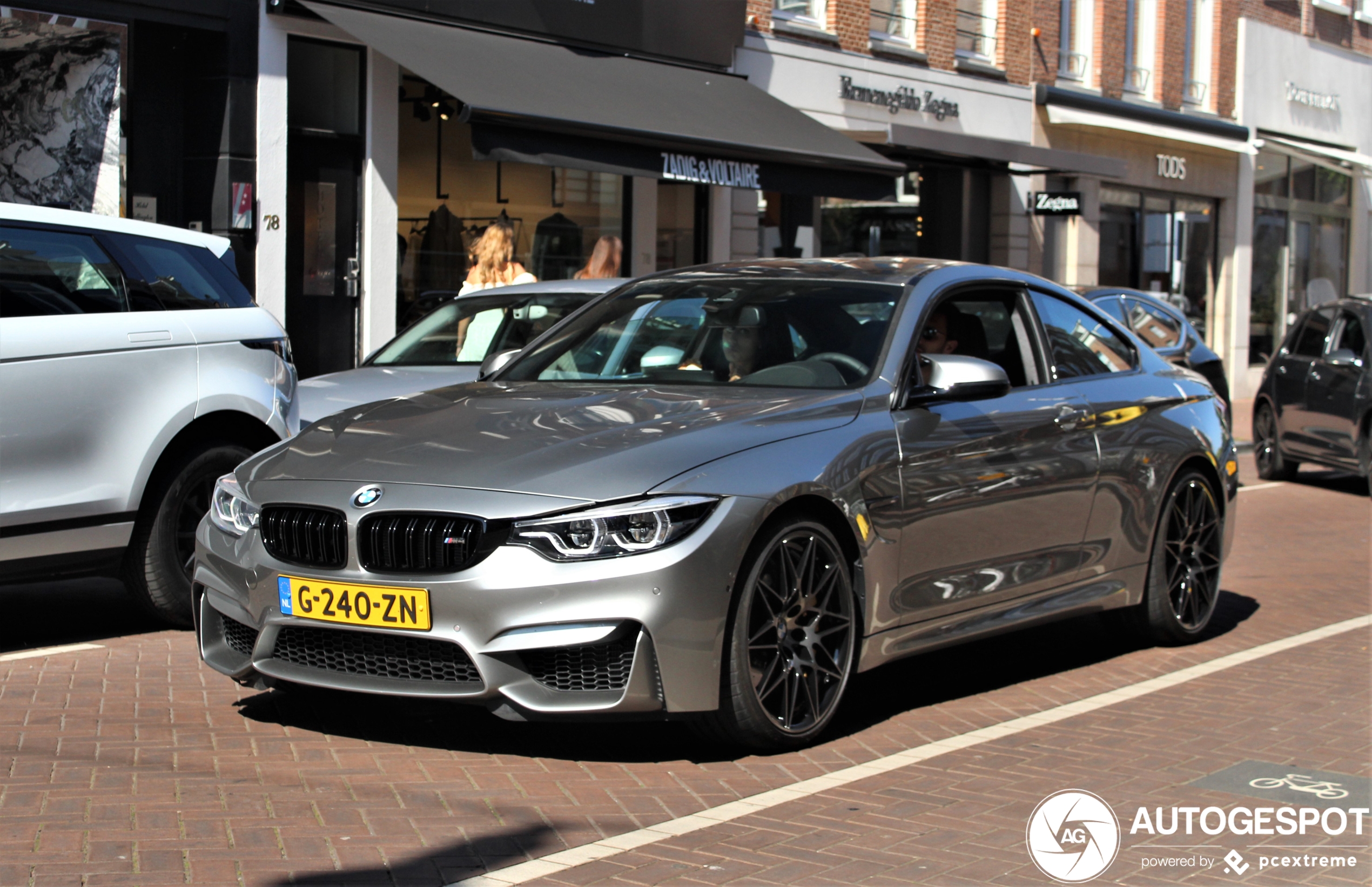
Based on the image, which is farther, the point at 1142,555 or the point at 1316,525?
the point at 1316,525

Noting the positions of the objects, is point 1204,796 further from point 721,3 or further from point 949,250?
point 949,250

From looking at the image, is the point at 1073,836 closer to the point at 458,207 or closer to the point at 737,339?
the point at 737,339

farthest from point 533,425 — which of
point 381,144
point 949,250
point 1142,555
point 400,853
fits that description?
point 949,250

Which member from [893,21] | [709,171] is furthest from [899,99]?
[709,171]

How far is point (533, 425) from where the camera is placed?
17.8 ft

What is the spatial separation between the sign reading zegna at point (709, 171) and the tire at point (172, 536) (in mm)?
8880

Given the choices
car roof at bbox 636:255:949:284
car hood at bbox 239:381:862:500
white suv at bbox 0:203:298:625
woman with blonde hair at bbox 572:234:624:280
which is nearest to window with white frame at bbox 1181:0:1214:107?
woman with blonde hair at bbox 572:234:624:280

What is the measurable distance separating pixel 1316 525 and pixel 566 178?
29.3 feet

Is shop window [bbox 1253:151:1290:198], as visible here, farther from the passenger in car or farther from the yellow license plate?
the yellow license plate

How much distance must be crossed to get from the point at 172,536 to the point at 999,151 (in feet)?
55.3

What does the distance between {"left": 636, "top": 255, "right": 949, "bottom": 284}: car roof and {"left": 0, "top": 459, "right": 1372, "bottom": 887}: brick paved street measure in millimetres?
1601

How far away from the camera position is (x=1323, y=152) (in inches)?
1273

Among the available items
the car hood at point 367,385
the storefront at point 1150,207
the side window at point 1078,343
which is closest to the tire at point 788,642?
the side window at point 1078,343

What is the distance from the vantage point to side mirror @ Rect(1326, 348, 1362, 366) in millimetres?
14953
